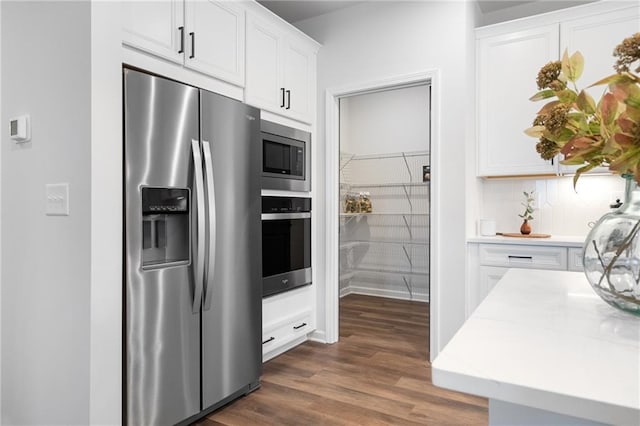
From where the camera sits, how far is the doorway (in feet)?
16.2

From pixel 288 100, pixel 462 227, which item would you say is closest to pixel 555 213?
pixel 462 227

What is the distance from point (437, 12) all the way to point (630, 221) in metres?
2.63

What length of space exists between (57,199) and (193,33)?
1.17 meters

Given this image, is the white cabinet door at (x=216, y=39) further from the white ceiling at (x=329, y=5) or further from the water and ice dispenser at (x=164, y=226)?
the white ceiling at (x=329, y=5)

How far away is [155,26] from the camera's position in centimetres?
203

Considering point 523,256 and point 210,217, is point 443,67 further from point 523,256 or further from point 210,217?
point 210,217

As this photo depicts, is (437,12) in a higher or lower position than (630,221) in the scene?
higher

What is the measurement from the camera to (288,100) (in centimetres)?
310

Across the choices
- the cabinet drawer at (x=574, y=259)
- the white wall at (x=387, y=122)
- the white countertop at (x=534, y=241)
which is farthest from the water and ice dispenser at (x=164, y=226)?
the white wall at (x=387, y=122)

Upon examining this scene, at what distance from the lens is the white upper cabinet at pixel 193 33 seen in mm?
1959

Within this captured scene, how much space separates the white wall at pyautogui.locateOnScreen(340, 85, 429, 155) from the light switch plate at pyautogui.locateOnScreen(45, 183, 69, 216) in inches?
145

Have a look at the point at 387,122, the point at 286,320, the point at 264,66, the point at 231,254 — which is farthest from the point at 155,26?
the point at 387,122

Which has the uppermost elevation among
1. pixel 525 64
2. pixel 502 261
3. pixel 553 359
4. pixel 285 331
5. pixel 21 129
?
pixel 525 64

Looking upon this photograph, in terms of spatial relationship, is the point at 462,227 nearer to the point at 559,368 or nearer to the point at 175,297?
the point at 175,297
